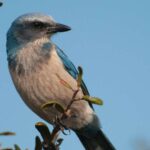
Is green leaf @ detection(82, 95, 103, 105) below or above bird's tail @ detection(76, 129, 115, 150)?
above

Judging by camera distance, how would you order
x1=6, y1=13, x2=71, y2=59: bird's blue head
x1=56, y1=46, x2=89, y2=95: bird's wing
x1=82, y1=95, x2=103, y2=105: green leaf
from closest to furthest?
1. x1=82, y1=95, x2=103, y2=105: green leaf
2. x1=56, y1=46, x2=89, y2=95: bird's wing
3. x1=6, y1=13, x2=71, y2=59: bird's blue head

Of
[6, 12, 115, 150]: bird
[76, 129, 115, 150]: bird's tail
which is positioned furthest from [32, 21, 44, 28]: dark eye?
[76, 129, 115, 150]: bird's tail

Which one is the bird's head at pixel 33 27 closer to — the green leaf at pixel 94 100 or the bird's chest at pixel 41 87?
the bird's chest at pixel 41 87

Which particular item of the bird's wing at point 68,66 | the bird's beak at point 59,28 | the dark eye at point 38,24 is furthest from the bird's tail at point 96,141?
the dark eye at point 38,24

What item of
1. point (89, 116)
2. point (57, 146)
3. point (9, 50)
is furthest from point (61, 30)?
point (57, 146)

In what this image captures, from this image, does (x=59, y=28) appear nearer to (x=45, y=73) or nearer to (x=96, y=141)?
(x=45, y=73)

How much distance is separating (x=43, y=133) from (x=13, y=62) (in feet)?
10.9

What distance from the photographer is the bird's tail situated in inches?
261

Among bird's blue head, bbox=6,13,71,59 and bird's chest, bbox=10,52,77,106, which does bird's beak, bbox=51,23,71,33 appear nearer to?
bird's blue head, bbox=6,13,71,59

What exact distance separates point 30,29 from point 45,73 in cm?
121

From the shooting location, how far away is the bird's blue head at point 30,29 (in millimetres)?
6543

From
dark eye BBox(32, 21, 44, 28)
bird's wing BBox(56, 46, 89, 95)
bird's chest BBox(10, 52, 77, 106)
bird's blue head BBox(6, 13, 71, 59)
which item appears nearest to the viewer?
bird's chest BBox(10, 52, 77, 106)

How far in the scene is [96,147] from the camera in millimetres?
6637

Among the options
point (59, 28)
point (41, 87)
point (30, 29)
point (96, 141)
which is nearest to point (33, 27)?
point (30, 29)
